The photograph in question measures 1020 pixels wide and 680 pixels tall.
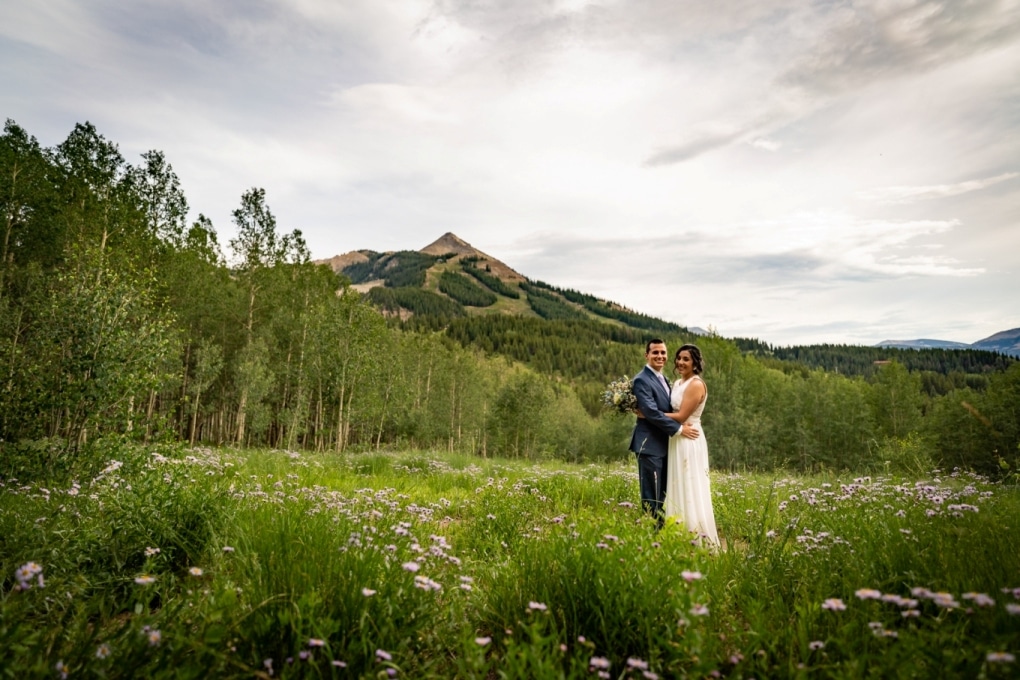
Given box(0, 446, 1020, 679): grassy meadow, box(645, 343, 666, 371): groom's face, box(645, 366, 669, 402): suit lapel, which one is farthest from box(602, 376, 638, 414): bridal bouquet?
box(0, 446, 1020, 679): grassy meadow

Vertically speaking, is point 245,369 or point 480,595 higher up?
point 245,369

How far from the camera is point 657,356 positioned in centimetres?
699

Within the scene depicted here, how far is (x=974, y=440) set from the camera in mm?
49062

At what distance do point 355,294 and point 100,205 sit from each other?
1505cm

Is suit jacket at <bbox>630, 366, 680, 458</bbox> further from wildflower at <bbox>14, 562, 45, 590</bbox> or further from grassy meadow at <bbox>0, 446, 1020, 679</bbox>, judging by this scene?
wildflower at <bbox>14, 562, 45, 590</bbox>

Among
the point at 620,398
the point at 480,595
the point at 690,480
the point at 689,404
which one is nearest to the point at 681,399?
the point at 689,404

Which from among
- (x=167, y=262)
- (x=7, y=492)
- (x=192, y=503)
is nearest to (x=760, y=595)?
(x=192, y=503)

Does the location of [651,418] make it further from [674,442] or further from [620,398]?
[620,398]

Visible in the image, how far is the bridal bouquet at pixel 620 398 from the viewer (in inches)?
274

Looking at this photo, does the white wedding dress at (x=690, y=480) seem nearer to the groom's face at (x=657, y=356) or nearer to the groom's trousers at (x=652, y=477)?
the groom's trousers at (x=652, y=477)

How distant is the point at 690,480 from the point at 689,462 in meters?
0.23

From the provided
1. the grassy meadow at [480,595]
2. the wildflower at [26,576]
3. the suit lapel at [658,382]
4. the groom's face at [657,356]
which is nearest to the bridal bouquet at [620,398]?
the suit lapel at [658,382]

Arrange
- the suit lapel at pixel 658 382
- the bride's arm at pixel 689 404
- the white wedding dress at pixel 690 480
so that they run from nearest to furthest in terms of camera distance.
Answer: the white wedding dress at pixel 690 480 → the bride's arm at pixel 689 404 → the suit lapel at pixel 658 382

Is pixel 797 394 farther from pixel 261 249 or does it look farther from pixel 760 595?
pixel 760 595
